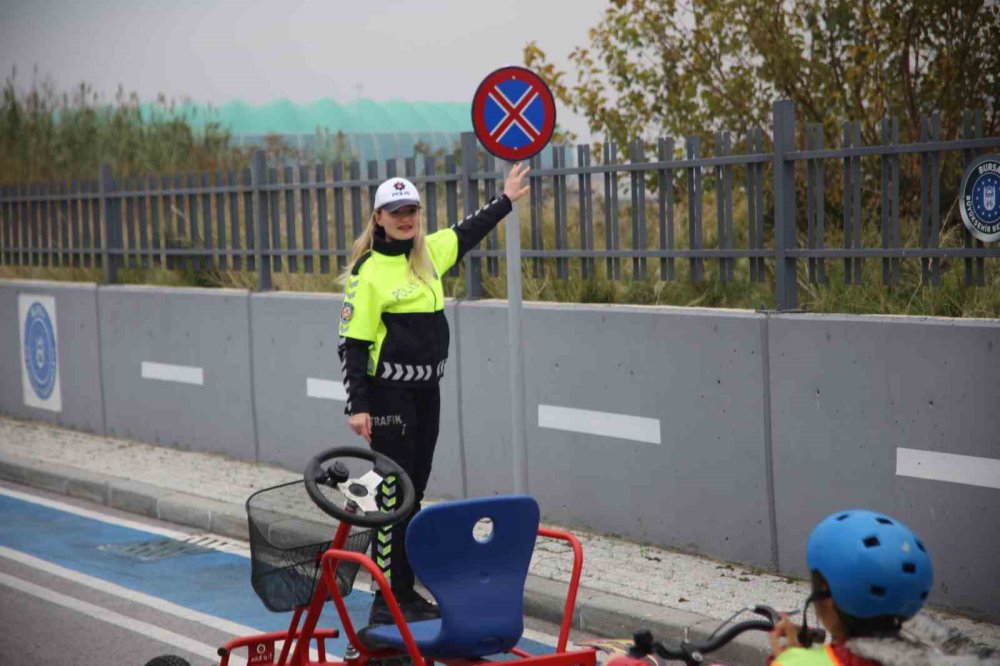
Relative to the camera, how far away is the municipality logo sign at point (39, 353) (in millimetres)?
14180

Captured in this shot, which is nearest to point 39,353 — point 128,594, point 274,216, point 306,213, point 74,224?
point 74,224

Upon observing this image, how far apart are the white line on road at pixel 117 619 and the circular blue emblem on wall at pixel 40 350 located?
5.73 m

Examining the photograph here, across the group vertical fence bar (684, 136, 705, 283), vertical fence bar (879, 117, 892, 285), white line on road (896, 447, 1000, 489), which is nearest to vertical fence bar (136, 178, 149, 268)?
vertical fence bar (684, 136, 705, 283)

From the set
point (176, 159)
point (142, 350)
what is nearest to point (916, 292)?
point (142, 350)

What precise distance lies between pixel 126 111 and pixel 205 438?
32.0ft

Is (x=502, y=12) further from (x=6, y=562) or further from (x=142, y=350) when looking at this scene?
(x=6, y=562)

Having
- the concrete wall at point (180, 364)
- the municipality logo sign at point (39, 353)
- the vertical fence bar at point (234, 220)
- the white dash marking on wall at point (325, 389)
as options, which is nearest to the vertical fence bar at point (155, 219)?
the concrete wall at point (180, 364)

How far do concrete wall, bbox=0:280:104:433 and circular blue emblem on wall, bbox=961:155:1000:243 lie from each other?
8.82 metres

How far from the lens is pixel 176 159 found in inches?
762

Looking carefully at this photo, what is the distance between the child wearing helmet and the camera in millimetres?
3090

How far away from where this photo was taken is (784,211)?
794cm

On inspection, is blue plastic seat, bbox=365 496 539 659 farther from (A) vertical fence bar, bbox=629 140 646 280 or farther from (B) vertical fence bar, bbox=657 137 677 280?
(A) vertical fence bar, bbox=629 140 646 280

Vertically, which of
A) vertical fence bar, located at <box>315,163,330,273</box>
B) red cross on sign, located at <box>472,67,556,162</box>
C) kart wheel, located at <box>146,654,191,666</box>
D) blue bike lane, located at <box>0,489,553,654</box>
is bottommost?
blue bike lane, located at <box>0,489,553,654</box>

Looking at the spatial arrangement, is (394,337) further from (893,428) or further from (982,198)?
(982,198)
